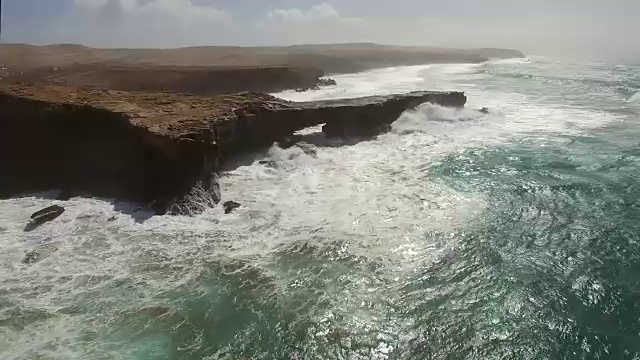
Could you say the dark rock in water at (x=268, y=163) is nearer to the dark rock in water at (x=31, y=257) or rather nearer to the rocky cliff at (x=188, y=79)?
the dark rock in water at (x=31, y=257)

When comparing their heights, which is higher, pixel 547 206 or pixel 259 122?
pixel 259 122

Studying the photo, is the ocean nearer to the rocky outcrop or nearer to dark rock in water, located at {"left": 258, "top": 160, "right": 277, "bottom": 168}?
dark rock in water, located at {"left": 258, "top": 160, "right": 277, "bottom": 168}

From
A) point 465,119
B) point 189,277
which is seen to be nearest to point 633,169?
point 465,119

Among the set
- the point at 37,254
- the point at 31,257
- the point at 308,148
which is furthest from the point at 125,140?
the point at 308,148

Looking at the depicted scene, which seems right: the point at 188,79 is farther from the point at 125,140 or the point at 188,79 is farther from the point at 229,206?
the point at 229,206

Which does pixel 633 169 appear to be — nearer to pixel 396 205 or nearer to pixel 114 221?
pixel 396 205
